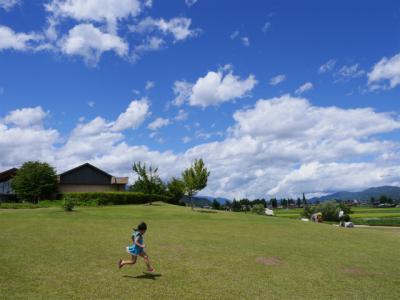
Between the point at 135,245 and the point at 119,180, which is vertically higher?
the point at 119,180

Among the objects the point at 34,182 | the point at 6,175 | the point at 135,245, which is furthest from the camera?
the point at 6,175

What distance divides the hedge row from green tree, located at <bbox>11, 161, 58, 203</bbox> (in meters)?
5.34

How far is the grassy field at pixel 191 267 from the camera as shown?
12.1m

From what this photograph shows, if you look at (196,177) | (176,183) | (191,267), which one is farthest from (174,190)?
(191,267)

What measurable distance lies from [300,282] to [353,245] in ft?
39.5

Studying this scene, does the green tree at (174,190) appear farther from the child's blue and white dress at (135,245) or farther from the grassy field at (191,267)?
the child's blue and white dress at (135,245)

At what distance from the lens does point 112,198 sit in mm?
57656

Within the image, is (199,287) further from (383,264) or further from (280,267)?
(383,264)

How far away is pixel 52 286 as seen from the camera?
38.5 feet

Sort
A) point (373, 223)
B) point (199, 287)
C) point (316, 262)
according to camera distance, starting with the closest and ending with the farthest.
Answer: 1. point (199, 287)
2. point (316, 262)
3. point (373, 223)

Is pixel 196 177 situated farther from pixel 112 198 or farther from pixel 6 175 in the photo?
pixel 6 175

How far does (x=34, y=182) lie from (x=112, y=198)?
14.6 m

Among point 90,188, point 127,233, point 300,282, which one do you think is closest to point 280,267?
point 300,282

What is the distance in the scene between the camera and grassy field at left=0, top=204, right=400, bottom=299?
12117mm
